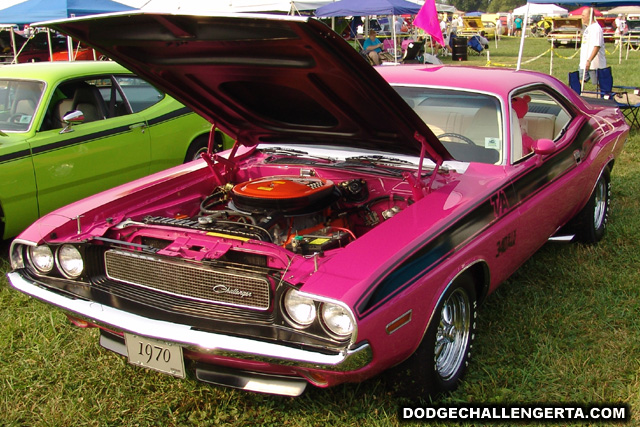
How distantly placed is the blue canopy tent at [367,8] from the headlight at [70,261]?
14468 millimetres

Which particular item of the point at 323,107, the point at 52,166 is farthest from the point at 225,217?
the point at 52,166

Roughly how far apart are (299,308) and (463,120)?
1.88m

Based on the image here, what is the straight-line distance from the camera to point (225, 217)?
3.33m

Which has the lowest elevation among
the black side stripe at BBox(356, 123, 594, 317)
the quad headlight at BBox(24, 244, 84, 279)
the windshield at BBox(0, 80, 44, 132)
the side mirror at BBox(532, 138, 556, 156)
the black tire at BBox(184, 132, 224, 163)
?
the black tire at BBox(184, 132, 224, 163)

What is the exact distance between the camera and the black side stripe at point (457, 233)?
2379 millimetres

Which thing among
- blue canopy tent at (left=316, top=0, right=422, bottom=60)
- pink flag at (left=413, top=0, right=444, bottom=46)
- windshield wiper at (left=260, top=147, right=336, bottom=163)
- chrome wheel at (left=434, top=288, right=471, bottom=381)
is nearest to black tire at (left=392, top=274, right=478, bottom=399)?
chrome wheel at (left=434, top=288, right=471, bottom=381)

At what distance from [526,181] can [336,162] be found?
1.12 metres

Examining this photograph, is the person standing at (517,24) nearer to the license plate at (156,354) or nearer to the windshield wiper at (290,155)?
the windshield wiper at (290,155)

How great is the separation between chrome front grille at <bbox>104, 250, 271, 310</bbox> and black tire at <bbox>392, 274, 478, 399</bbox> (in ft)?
2.45

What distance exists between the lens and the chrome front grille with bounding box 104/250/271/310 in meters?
2.57

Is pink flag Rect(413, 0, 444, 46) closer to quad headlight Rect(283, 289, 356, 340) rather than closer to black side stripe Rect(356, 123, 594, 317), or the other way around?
black side stripe Rect(356, 123, 594, 317)

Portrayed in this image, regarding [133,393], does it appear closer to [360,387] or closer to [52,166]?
[360,387]

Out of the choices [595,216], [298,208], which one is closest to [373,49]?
[595,216]

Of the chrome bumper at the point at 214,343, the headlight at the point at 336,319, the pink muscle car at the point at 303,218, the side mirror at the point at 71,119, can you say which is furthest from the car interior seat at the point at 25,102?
the headlight at the point at 336,319
